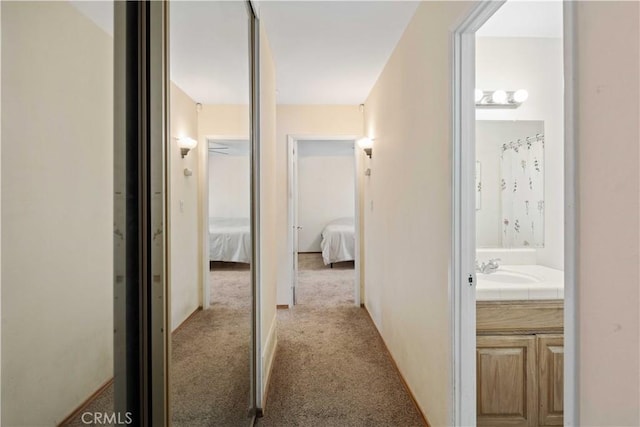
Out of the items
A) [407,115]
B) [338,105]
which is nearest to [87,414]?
[407,115]

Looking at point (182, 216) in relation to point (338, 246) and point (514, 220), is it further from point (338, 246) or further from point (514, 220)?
point (338, 246)

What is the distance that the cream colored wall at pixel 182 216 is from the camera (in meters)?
0.90

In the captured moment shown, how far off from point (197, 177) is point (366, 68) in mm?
2473

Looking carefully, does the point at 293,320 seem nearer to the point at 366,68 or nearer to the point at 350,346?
the point at 350,346

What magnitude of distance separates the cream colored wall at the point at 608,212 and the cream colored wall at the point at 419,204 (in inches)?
30.8

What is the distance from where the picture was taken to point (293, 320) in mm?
3838

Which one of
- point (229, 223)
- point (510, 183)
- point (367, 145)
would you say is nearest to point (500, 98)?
point (510, 183)

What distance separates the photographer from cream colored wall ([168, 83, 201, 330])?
90 cm

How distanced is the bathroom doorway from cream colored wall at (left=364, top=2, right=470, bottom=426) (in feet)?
0.29

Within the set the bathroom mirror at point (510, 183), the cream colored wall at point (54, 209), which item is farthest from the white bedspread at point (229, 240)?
the bathroom mirror at point (510, 183)

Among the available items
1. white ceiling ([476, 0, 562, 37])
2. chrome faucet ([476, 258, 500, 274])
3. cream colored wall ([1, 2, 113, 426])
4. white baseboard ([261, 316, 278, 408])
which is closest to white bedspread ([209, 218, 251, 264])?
cream colored wall ([1, 2, 113, 426])

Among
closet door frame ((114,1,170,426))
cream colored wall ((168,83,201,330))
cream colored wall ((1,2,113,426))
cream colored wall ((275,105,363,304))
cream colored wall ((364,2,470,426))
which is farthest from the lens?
cream colored wall ((275,105,363,304))

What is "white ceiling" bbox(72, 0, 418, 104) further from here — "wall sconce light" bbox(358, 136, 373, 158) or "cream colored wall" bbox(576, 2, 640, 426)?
"cream colored wall" bbox(576, 2, 640, 426)

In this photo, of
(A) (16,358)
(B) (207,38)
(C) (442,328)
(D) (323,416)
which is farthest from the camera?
(D) (323,416)
